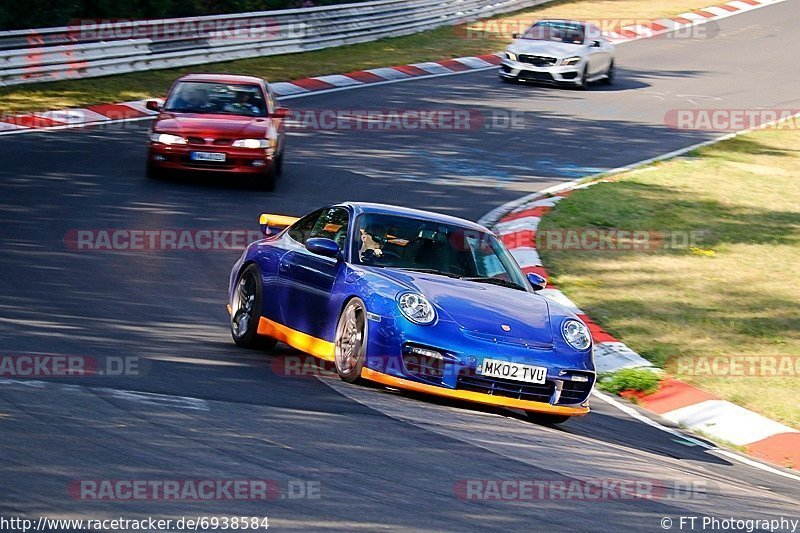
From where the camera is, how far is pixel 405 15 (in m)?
34.7

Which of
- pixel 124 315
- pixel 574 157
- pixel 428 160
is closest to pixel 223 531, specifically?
pixel 124 315

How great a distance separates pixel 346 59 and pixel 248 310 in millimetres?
20302

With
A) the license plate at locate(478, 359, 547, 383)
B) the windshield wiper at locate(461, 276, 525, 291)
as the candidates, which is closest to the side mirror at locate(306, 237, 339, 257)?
the windshield wiper at locate(461, 276, 525, 291)

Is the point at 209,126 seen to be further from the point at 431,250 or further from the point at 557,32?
the point at 557,32

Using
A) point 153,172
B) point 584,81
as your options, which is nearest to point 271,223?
point 153,172

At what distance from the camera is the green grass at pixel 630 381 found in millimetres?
10898

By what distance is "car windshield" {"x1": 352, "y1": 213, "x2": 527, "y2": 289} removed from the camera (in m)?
9.72

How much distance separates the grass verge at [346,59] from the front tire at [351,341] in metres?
14.0

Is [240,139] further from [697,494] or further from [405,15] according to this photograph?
[405,15]

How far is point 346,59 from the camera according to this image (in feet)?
99.2

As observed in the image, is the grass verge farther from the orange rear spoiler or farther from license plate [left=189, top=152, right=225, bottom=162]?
the orange rear spoiler

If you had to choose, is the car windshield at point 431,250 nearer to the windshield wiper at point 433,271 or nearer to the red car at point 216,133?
the windshield wiper at point 433,271

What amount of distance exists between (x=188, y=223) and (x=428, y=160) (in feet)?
21.0

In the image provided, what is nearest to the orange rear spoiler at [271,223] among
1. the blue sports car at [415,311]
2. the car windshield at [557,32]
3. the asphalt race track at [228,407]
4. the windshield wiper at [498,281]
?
the blue sports car at [415,311]
